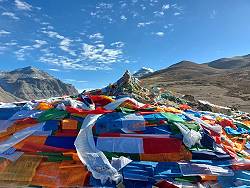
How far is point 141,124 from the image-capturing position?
8.28m

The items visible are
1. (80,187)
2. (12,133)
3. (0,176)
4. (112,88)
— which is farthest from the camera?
(112,88)

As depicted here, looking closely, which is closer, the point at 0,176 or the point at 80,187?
the point at 80,187

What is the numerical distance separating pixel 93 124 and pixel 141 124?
99 centimetres

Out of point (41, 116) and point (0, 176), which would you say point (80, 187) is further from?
point (41, 116)

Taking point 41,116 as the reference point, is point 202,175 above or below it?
below

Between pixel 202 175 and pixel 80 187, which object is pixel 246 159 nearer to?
pixel 202 175

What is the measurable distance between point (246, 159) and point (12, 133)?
4936 millimetres

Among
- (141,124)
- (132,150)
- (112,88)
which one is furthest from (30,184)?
(112,88)

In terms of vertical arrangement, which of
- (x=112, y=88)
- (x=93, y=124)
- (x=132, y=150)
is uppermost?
(x=112, y=88)

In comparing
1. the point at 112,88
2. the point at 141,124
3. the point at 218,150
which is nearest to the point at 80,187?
the point at 141,124

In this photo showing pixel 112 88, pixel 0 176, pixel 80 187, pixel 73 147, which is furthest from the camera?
pixel 112 88

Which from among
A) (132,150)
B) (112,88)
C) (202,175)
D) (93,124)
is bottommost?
(202,175)

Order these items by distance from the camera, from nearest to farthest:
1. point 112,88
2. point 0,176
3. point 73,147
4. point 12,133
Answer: point 0,176 → point 73,147 → point 12,133 → point 112,88

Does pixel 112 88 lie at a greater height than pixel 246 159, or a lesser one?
greater
